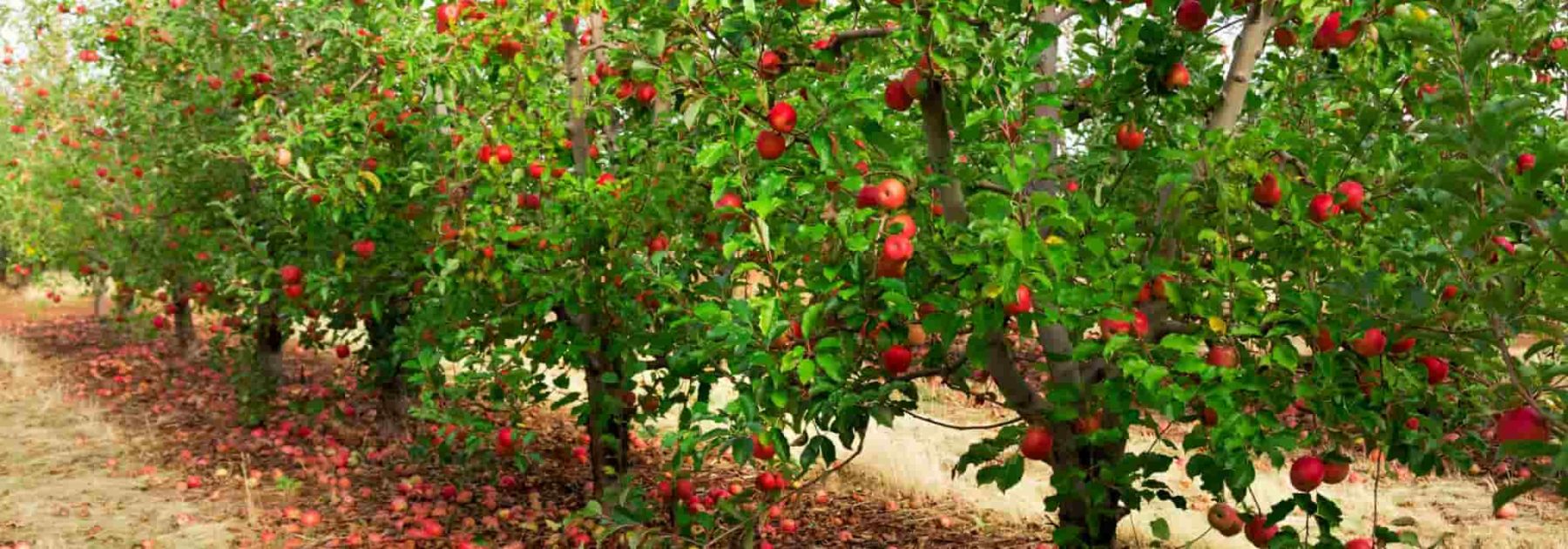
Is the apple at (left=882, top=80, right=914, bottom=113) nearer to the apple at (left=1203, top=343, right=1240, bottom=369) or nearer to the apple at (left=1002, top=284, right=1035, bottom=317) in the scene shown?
the apple at (left=1002, top=284, right=1035, bottom=317)

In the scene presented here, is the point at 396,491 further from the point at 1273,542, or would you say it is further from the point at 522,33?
the point at 1273,542

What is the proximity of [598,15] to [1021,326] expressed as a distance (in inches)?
156

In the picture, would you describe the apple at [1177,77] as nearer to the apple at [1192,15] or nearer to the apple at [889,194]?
the apple at [1192,15]

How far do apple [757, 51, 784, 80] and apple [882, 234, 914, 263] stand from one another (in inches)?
33.9

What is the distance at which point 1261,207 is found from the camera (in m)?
3.89

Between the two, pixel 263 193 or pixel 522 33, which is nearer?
pixel 522 33

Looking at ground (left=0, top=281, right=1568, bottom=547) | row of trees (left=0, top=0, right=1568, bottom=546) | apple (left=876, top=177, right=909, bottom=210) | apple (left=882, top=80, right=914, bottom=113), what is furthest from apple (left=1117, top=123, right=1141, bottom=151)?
ground (left=0, top=281, right=1568, bottom=547)

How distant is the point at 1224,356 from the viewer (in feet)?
11.2

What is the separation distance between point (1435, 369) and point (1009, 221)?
1.47 meters

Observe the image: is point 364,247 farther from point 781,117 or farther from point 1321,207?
point 1321,207

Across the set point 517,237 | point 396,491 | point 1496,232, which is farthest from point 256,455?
point 1496,232

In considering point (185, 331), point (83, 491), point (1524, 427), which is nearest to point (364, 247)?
point (83, 491)

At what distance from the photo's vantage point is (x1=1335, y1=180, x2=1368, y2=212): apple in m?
3.57

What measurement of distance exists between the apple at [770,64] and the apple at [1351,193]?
1.88 metres
